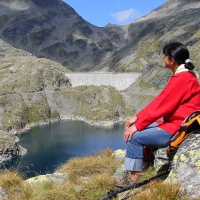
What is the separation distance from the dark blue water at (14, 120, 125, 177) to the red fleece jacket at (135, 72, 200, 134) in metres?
45.7

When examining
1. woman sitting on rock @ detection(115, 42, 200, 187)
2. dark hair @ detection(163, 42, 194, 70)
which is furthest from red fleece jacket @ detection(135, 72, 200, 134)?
dark hair @ detection(163, 42, 194, 70)

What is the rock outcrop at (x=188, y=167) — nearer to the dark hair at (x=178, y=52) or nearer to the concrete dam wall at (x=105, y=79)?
the dark hair at (x=178, y=52)

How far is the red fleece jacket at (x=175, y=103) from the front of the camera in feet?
19.2

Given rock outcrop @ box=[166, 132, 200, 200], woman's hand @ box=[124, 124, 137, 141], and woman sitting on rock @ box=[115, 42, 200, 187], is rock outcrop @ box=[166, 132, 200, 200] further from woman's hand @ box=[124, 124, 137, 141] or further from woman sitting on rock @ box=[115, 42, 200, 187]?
woman's hand @ box=[124, 124, 137, 141]

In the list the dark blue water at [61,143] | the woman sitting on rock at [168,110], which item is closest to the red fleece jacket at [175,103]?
the woman sitting on rock at [168,110]

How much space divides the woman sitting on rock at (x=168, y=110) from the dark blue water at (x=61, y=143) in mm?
45259

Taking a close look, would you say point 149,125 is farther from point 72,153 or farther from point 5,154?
point 5,154

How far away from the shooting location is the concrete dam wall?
15438 centimetres

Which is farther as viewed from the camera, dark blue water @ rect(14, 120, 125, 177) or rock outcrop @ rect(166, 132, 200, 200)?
dark blue water @ rect(14, 120, 125, 177)

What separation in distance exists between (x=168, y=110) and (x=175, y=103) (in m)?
Result: 0.20

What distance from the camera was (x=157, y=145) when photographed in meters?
6.23

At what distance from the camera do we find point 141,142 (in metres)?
6.14

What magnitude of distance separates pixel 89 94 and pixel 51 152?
6877 centimetres

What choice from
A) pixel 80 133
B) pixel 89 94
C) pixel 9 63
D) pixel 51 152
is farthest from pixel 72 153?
pixel 9 63
